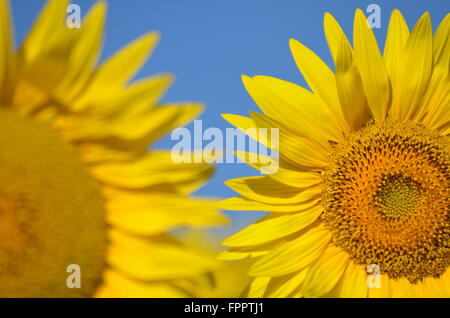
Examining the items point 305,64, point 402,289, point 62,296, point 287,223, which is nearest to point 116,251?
point 62,296

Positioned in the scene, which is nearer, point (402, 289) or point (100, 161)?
point (100, 161)

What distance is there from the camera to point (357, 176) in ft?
5.94

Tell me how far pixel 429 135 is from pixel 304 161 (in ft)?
1.44

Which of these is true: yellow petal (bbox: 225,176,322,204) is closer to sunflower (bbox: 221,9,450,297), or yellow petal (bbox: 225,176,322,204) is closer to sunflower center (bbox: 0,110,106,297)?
sunflower (bbox: 221,9,450,297)

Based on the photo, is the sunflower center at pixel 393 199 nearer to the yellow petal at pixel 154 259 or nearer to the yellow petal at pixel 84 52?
the yellow petal at pixel 154 259

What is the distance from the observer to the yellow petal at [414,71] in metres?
1.70

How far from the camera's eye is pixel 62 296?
1.38m

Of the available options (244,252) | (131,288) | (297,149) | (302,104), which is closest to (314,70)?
(302,104)

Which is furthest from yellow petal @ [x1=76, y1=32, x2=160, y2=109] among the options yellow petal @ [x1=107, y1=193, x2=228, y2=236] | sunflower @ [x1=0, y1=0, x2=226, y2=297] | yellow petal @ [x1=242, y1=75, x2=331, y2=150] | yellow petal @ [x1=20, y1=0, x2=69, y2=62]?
yellow petal @ [x1=242, y1=75, x2=331, y2=150]

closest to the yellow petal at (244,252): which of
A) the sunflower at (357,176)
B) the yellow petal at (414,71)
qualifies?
the sunflower at (357,176)

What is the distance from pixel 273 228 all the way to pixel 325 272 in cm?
22

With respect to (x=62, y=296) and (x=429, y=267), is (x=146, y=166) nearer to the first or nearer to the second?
(x=62, y=296)
